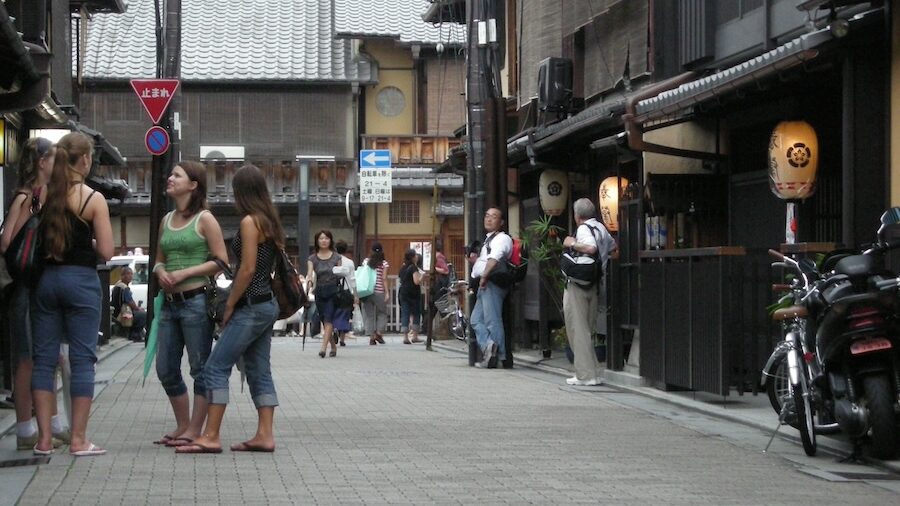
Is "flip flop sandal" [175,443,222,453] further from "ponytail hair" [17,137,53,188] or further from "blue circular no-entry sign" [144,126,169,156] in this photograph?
"blue circular no-entry sign" [144,126,169,156]

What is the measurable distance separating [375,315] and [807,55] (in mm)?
18427

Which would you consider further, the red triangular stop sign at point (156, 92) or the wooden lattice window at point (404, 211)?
the wooden lattice window at point (404, 211)

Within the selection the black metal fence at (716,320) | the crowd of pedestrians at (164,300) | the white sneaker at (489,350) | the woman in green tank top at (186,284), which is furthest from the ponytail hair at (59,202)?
the white sneaker at (489,350)

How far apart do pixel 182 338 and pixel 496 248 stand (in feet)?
30.0

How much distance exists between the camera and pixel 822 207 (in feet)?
47.1

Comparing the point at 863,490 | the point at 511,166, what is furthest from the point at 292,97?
the point at 863,490

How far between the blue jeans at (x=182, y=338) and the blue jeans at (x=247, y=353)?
0.17 metres

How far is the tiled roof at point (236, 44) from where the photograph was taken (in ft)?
146

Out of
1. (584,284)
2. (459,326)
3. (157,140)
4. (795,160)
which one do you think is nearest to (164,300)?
(795,160)

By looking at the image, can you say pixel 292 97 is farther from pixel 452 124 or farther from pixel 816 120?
pixel 816 120

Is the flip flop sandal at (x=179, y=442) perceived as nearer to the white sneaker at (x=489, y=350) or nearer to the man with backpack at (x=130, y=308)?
the white sneaker at (x=489, y=350)

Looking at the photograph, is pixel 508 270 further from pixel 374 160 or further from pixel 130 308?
pixel 374 160

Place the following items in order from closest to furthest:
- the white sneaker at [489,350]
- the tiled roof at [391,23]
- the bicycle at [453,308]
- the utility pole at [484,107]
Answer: the white sneaker at [489,350]
the utility pole at [484,107]
the bicycle at [453,308]
the tiled roof at [391,23]

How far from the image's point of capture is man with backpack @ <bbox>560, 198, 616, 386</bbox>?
1571cm
